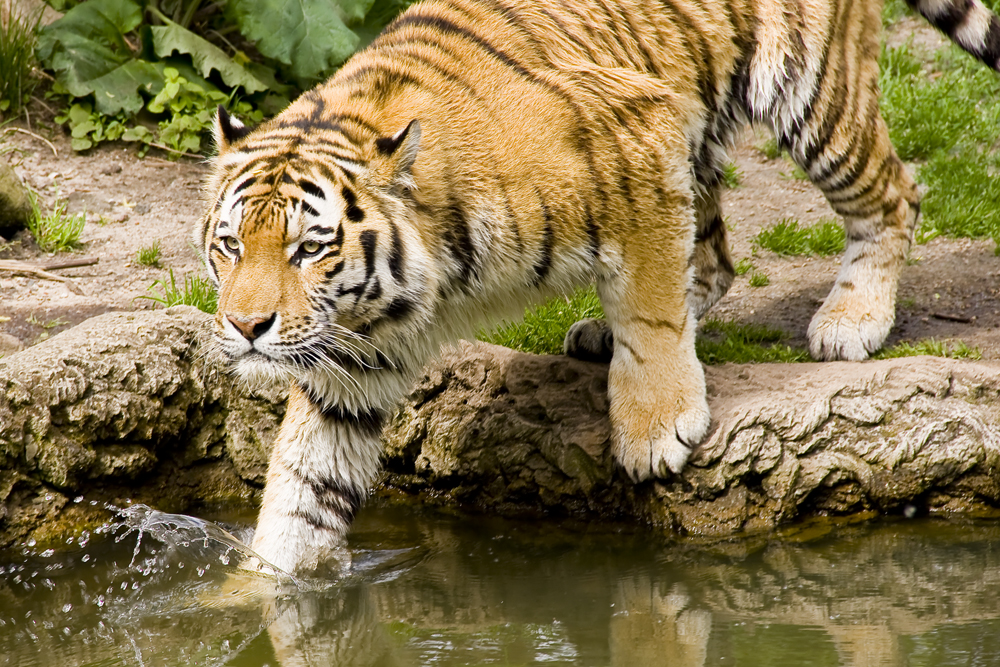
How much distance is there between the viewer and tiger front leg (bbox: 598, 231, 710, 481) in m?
3.73

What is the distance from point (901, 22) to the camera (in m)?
7.88

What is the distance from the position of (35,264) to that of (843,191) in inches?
156

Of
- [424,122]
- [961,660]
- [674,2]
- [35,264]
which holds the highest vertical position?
[674,2]

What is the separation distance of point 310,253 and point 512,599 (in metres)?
1.19

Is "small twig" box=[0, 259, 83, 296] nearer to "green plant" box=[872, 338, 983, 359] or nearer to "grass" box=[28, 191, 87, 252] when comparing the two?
"grass" box=[28, 191, 87, 252]

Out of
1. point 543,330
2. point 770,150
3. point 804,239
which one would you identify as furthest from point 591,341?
point 770,150

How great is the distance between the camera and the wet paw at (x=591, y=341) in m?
4.27

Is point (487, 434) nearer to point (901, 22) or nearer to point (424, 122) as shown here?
point (424, 122)

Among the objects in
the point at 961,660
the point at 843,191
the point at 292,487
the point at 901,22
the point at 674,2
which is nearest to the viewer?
the point at 961,660

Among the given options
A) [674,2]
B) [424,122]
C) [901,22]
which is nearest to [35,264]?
[424,122]

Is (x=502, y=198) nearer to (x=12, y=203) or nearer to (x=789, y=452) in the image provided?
(x=789, y=452)

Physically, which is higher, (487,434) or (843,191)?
(843,191)

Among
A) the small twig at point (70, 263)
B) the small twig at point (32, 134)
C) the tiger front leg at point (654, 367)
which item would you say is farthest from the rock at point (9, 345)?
the tiger front leg at point (654, 367)

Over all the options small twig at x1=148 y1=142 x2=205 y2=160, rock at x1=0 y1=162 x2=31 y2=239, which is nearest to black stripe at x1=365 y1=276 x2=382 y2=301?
rock at x1=0 y1=162 x2=31 y2=239
